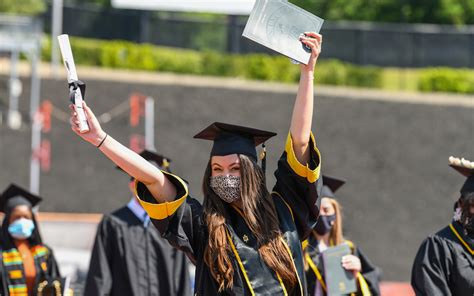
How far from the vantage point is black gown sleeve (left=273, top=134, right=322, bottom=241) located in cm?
464

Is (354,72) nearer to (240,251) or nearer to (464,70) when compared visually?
(464,70)

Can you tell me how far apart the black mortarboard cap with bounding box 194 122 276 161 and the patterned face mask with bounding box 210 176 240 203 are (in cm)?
13

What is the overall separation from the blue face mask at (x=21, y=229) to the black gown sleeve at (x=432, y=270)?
3.11m

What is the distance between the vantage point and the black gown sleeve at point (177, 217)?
4566 millimetres

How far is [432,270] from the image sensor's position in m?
6.26

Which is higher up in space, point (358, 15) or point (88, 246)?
point (358, 15)

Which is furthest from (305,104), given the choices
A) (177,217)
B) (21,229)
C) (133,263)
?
(21,229)

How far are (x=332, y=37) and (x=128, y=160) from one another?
66.1ft


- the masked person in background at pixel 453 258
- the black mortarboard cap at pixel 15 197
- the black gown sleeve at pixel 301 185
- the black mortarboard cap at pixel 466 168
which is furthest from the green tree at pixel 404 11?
the black gown sleeve at pixel 301 185

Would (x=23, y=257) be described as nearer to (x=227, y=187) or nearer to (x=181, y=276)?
(x=181, y=276)

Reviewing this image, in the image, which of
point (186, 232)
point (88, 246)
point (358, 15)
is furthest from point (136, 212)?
point (358, 15)

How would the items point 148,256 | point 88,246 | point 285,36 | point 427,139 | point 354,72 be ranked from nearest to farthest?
1. point 285,36
2. point 148,256
3. point 88,246
4. point 427,139
5. point 354,72

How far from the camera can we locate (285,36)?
15.0 feet

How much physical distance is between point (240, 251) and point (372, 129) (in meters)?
16.8
